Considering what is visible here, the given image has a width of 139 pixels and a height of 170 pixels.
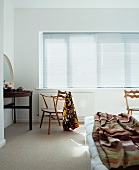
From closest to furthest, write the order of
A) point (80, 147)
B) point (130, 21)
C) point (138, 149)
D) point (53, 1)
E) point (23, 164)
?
1. point (138, 149)
2. point (23, 164)
3. point (80, 147)
4. point (53, 1)
5. point (130, 21)

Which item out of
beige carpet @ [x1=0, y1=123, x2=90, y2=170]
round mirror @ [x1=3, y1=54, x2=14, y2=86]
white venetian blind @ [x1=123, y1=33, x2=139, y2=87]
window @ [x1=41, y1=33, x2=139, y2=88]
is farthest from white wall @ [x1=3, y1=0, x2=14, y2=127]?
white venetian blind @ [x1=123, y1=33, x2=139, y2=87]

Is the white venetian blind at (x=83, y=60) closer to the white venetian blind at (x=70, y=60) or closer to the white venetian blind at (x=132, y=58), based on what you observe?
the white venetian blind at (x=70, y=60)

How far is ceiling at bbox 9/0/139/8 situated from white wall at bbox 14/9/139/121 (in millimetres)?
117

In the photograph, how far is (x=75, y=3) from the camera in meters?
4.22

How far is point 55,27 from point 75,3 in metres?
0.70

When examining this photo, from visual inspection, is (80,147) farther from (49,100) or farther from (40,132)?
(49,100)

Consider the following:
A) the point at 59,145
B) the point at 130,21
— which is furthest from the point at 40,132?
the point at 130,21

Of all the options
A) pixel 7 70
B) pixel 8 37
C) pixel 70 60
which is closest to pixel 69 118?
pixel 70 60

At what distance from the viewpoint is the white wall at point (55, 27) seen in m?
4.47

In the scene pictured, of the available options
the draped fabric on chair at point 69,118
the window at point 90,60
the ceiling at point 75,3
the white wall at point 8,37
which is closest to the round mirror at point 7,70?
the white wall at point 8,37

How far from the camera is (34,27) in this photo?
451 centimetres

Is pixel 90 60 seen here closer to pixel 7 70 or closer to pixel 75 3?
pixel 75 3

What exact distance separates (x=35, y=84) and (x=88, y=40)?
1659mm

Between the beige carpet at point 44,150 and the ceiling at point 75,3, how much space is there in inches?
107
